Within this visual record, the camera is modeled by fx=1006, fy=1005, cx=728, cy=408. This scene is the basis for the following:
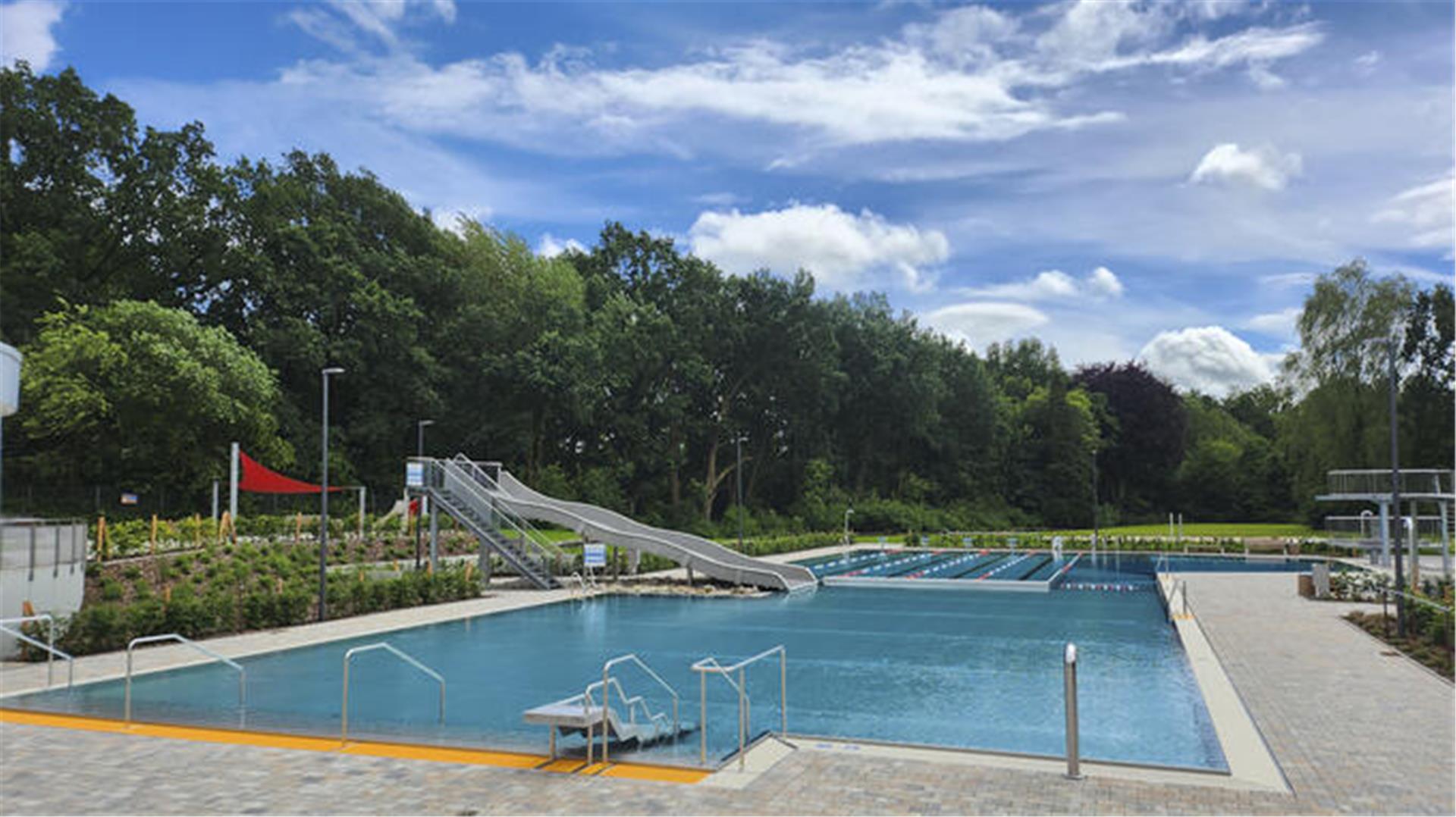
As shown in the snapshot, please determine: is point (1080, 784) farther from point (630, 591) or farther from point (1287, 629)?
point (630, 591)

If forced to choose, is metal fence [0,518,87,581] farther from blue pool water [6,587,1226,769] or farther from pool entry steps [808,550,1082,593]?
pool entry steps [808,550,1082,593]

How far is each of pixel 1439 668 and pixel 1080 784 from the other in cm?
859

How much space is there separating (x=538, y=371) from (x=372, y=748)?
125ft

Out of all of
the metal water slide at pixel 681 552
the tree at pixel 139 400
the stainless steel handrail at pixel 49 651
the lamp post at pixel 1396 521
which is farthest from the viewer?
the tree at pixel 139 400

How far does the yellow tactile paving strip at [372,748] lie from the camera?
8156mm

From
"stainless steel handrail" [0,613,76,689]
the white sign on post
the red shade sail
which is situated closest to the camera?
"stainless steel handrail" [0,613,76,689]

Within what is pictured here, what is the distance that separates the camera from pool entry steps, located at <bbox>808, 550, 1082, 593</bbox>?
29.9 metres

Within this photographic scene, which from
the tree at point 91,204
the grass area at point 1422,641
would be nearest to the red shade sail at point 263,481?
the tree at point 91,204

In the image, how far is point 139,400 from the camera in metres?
32.9

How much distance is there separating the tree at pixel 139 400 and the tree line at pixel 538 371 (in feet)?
0.38

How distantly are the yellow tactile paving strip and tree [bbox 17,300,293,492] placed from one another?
2428 centimetres

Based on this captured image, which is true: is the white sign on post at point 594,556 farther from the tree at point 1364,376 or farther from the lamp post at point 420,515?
the tree at point 1364,376

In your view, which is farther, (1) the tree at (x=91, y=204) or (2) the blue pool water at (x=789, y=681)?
(1) the tree at (x=91, y=204)

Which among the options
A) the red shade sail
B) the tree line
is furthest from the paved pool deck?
the tree line
